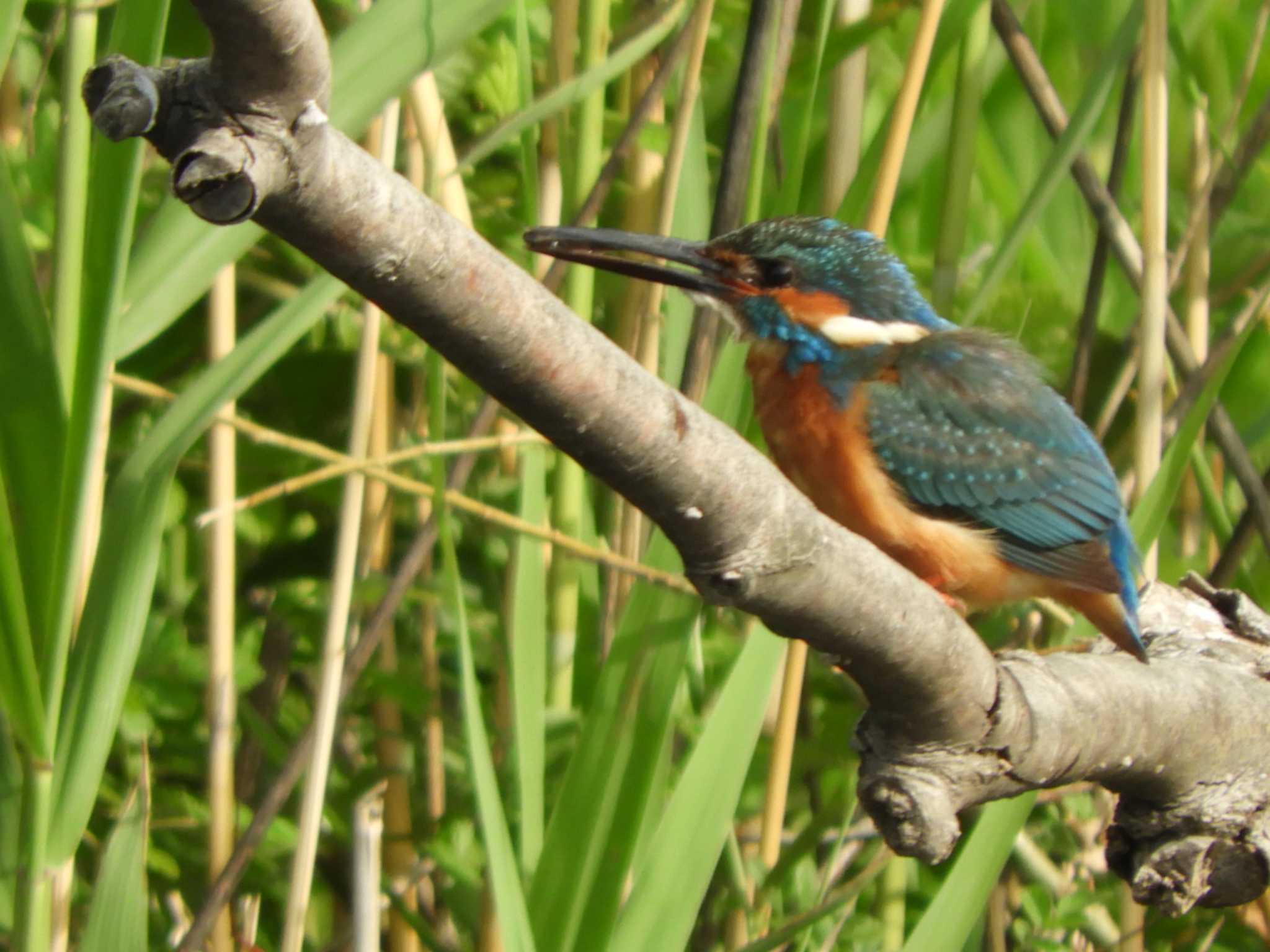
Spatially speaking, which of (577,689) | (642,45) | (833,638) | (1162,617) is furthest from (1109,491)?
(833,638)

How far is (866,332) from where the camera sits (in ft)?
6.83

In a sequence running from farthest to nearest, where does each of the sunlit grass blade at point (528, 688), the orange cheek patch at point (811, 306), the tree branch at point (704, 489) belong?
1. the orange cheek patch at point (811, 306)
2. the sunlit grass blade at point (528, 688)
3. the tree branch at point (704, 489)

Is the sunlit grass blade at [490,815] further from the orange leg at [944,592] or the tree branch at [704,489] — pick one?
the orange leg at [944,592]

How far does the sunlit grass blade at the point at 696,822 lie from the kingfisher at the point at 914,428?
0.52 m

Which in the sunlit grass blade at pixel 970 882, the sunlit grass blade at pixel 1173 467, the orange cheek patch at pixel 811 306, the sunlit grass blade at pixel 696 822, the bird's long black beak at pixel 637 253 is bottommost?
the sunlit grass blade at pixel 970 882

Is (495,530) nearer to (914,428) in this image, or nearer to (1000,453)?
(914,428)

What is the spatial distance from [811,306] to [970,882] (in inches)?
32.4

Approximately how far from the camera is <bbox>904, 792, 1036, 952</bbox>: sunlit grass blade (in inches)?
58.4

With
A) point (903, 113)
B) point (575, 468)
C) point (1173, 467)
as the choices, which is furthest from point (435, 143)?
point (1173, 467)

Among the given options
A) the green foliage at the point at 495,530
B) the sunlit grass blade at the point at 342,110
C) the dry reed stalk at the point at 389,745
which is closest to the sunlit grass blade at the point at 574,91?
the green foliage at the point at 495,530

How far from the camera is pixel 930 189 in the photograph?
2666 millimetres

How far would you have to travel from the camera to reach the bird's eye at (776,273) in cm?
195

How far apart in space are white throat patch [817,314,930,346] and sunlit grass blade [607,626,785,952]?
2.33ft

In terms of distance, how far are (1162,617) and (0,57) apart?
1.49 m
